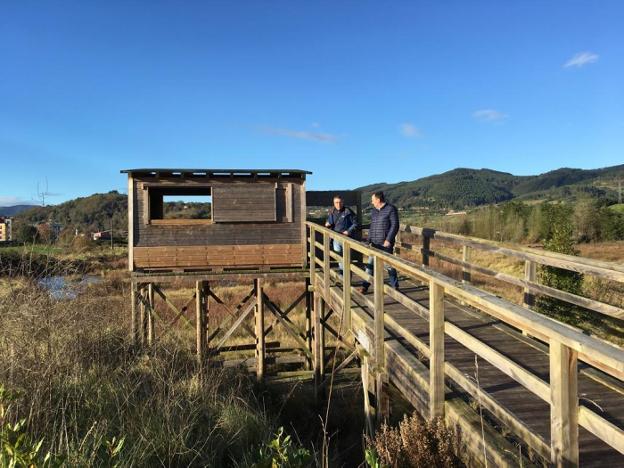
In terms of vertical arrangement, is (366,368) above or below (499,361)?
below

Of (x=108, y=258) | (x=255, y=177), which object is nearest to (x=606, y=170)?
(x=108, y=258)

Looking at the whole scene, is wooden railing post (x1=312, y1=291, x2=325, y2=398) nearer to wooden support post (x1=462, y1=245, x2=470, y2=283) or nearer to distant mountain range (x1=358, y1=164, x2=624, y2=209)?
wooden support post (x1=462, y1=245, x2=470, y2=283)

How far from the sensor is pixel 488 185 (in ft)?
524

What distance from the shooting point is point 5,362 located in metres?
4.27

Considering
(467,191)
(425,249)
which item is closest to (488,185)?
(467,191)

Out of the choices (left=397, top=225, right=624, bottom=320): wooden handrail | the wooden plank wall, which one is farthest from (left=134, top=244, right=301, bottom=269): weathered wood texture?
(left=397, top=225, right=624, bottom=320): wooden handrail

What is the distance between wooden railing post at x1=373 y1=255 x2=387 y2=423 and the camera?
4672 millimetres

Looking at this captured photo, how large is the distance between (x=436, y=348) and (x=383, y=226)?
421 centimetres

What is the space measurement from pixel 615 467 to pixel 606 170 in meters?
204

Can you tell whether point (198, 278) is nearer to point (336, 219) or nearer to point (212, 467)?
point (336, 219)

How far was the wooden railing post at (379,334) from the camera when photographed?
467 cm

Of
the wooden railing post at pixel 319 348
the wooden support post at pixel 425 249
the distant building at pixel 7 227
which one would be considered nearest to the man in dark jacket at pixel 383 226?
the wooden support post at pixel 425 249

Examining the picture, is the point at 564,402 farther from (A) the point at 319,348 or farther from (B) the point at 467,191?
(B) the point at 467,191

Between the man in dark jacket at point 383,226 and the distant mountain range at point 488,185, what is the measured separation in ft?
401
